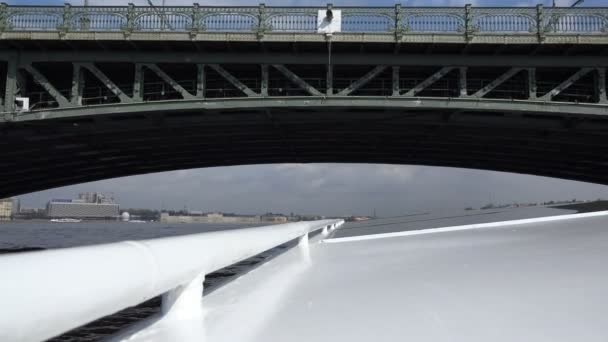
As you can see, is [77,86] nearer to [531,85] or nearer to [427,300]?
[531,85]

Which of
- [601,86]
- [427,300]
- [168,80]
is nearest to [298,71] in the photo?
[168,80]

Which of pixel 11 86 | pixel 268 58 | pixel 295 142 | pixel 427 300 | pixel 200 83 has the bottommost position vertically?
pixel 427 300

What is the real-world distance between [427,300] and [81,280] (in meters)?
1.77

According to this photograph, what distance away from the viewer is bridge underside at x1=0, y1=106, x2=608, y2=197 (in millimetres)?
23062

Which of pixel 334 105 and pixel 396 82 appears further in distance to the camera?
pixel 396 82

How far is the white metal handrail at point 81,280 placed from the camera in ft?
3.38

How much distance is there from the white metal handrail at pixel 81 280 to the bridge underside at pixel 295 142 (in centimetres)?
2001

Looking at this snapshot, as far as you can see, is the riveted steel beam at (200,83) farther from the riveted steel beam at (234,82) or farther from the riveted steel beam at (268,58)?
the riveted steel beam at (234,82)

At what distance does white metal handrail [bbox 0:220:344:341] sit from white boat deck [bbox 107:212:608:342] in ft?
1.22

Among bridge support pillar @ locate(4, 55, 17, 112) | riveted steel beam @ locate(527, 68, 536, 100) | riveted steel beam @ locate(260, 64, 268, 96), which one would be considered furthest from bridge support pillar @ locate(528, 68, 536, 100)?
bridge support pillar @ locate(4, 55, 17, 112)

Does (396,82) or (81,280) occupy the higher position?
(396,82)

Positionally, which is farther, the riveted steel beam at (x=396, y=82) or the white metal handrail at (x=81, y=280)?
the riveted steel beam at (x=396, y=82)

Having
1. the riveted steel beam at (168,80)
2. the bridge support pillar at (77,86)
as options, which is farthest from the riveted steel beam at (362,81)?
the bridge support pillar at (77,86)

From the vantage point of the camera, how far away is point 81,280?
128 cm
